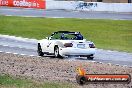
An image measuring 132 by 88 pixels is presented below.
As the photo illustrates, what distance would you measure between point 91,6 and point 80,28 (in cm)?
1914

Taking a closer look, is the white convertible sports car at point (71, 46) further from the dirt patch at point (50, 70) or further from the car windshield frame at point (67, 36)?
the dirt patch at point (50, 70)

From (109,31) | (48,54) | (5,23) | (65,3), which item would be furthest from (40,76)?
(65,3)

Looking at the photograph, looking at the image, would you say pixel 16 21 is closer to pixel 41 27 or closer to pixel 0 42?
pixel 41 27

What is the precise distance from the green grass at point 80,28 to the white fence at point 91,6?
1140cm

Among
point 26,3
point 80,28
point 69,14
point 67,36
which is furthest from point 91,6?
point 67,36

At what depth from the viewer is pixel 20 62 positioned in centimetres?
2067

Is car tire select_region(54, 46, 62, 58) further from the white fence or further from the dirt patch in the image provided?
the white fence

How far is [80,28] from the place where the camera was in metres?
45.8

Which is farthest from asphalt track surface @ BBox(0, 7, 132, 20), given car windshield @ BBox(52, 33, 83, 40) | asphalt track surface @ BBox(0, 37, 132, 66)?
car windshield @ BBox(52, 33, 83, 40)

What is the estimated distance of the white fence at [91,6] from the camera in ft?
207

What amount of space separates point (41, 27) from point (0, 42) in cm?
1198

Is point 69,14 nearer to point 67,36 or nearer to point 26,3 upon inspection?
point 26,3

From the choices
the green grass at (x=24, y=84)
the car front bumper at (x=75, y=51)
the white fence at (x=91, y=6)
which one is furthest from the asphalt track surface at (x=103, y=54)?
the white fence at (x=91, y=6)

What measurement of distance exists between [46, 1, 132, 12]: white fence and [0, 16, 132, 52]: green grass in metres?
11.4
